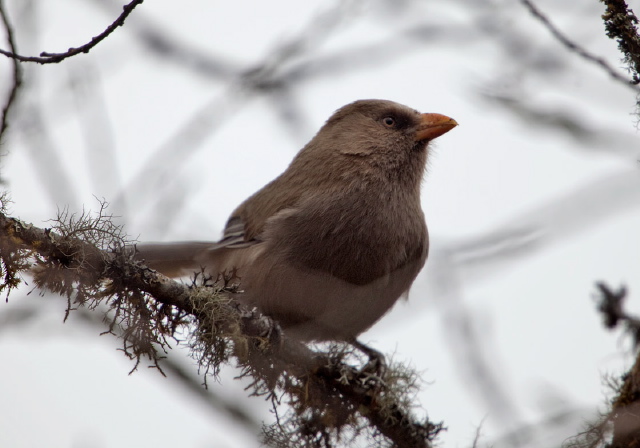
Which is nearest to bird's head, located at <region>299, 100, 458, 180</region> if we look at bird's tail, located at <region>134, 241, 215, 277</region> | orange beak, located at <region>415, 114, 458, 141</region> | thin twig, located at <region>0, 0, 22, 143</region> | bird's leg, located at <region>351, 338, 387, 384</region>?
orange beak, located at <region>415, 114, 458, 141</region>

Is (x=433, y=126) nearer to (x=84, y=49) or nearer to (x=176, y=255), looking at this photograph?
(x=176, y=255)

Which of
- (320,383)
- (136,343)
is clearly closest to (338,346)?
(320,383)

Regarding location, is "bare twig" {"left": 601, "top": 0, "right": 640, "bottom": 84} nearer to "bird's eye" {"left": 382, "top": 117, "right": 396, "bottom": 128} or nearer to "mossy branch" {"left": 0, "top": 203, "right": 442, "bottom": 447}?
"mossy branch" {"left": 0, "top": 203, "right": 442, "bottom": 447}

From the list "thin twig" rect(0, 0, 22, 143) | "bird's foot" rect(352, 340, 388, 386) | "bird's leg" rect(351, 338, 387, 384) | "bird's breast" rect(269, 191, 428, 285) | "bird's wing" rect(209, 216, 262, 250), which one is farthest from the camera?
"bird's wing" rect(209, 216, 262, 250)

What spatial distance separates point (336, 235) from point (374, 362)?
80cm

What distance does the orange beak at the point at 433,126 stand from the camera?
4.95m

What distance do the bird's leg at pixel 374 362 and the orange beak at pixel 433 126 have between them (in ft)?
5.06

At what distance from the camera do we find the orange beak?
495 cm

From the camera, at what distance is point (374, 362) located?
420 cm

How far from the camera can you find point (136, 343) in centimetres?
285

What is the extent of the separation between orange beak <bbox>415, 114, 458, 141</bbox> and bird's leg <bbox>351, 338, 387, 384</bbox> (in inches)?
60.7

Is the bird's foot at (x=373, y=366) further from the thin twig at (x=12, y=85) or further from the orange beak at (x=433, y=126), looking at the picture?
the thin twig at (x=12, y=85)

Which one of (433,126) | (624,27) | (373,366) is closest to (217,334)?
(373,366)

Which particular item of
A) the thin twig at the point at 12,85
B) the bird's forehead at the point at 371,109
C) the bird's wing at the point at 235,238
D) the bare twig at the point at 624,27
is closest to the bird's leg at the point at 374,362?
the bird's wing at the point at 235,238
